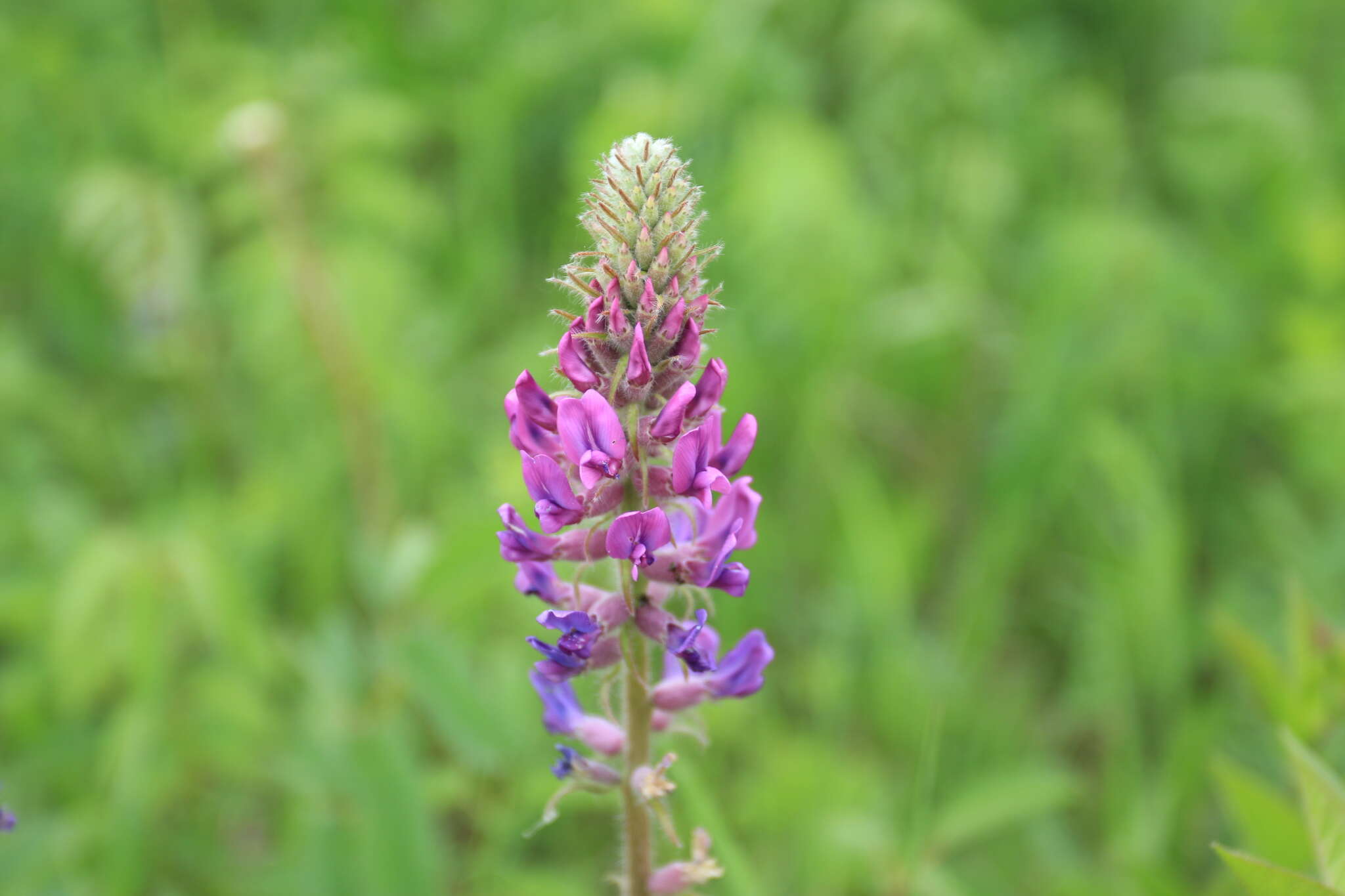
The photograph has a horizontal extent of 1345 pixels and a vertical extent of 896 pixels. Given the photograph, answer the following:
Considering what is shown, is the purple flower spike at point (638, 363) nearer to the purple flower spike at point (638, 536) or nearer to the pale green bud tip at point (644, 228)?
the pale green bud tip at point (644, 228)

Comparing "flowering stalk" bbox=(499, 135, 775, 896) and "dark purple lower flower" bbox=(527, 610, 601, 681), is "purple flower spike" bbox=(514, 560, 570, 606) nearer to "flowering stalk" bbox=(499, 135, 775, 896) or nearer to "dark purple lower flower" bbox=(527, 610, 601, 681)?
"flowering stalk" bbox=(499, 135, 775, 896)

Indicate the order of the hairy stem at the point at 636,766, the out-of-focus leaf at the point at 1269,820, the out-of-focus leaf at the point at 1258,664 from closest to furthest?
the hairy stem at the point at 636,766 → the out-of-focus leaf at the point at 1269,820 → the out-of-focus leaf at the point at 1258,664

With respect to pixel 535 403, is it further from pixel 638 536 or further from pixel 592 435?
pixel 638 536

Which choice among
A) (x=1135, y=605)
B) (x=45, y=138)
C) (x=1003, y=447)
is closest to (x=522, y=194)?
(x=45, y=138)

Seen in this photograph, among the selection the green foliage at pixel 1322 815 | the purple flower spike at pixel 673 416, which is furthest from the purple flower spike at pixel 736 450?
the green foliage at pixel 1322 815

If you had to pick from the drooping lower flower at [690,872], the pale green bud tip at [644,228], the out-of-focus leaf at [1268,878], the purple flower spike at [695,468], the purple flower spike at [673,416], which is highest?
the pale green bud tip at [644,228]

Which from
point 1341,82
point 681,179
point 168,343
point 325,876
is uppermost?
point 1341,82

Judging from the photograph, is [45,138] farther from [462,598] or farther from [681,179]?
[681,179]

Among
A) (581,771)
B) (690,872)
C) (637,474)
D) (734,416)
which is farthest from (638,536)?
(734,416)

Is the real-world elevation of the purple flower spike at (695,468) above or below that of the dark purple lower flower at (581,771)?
above
